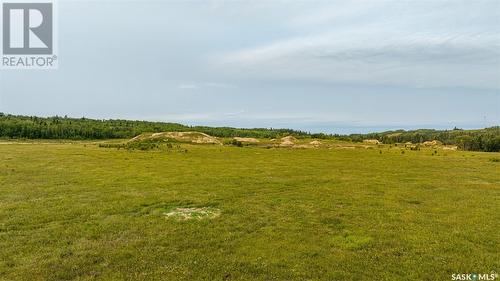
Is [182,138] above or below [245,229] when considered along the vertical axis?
above

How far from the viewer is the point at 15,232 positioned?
15969mm

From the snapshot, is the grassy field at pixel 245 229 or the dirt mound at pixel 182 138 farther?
the dirt mound at pixel 182 138

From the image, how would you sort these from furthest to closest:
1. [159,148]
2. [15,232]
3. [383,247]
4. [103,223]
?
[159,148]
[103,223]
[15,232]
[383,247]

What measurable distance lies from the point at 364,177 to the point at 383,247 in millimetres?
19972

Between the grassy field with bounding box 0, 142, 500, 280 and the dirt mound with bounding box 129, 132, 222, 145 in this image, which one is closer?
the grassy field with bounding box 0, 142, 500, 280

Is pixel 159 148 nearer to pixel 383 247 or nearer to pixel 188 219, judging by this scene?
pixel 188 219

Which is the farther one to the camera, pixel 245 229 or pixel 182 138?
pixel 182 138

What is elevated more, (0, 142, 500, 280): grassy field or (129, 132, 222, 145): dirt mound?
(129, 132, 222, 145): dirt mound

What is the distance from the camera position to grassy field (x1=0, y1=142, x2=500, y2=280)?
12.5m

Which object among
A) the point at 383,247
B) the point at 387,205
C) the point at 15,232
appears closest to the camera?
the point at 383,247

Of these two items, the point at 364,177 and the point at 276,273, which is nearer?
the point at 276,273

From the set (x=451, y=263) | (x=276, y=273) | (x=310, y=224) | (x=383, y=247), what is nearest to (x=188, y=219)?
(x=310, y=224)

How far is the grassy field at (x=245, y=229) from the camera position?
1253 cm

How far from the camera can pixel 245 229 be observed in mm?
16750
